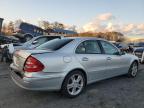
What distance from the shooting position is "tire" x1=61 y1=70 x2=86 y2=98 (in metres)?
5.02

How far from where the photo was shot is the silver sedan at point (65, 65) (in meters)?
4.64

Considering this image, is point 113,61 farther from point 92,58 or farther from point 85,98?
point 85,98

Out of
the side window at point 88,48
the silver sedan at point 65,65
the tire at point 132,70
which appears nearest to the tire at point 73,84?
the silver sedan at point 65,65

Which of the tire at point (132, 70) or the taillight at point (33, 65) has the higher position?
the taillight at point (33, 65)

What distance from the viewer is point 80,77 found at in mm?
5387

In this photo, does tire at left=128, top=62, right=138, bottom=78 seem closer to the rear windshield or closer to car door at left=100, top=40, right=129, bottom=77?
car door at left=100, top=40, right=129, bottom=77

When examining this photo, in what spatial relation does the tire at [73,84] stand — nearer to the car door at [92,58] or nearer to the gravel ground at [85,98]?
the gravel ground at [85,98]

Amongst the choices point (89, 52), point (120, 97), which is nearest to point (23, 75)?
point (89, 52)

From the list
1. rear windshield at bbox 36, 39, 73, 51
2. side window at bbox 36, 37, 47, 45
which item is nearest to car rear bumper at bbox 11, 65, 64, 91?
rear windshield at bbox 36, 39, 73, 51

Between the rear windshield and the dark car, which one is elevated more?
the rear windshield

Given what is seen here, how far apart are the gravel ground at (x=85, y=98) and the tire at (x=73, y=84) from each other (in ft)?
0.46

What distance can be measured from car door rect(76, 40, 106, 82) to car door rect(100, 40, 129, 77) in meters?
0.26

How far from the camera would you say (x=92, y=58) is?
5645 mm

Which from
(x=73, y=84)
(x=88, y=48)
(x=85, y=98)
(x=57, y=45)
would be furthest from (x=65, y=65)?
(x=88, y=48)
